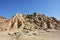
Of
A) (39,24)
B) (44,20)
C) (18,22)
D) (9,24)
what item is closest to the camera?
(9,24)

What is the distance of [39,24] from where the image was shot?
4934 centimetres

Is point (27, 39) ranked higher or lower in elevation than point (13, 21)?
lower

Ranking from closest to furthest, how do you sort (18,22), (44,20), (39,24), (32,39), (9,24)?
(32,39)
(9,24)
(18,22)
(39,24)
(44,20)

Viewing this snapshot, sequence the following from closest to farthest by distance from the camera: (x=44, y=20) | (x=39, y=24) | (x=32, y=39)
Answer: (x=32, y=39)
(x=39, y=24)
(x=44, y=20)

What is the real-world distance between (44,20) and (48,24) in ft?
8.05

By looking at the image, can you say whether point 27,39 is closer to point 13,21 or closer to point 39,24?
point 13,21

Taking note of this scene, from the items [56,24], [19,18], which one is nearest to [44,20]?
[56,24]

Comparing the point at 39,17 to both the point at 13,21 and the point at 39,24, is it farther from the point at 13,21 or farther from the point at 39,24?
the point at 13,21

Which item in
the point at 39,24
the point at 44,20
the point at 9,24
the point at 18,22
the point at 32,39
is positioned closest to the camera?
the point at 32,39

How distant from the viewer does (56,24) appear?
5344 cm

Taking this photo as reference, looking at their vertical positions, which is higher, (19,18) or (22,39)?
(19,18)

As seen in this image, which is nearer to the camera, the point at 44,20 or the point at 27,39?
the point at 27,39

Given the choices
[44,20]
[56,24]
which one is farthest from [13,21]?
[56,24]

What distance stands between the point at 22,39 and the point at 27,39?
0.71 m
